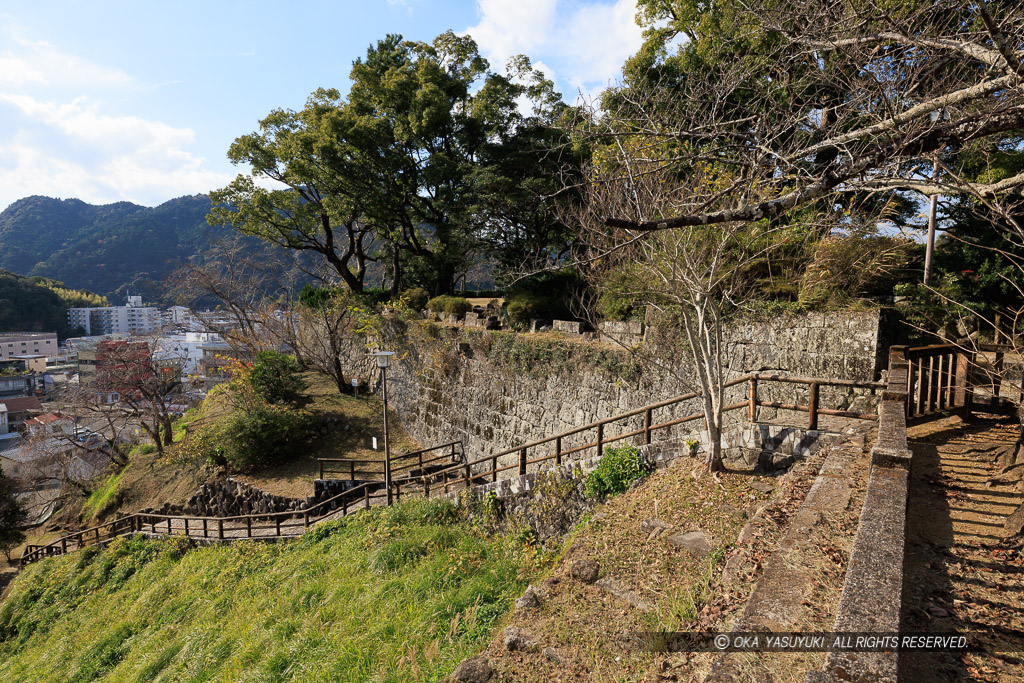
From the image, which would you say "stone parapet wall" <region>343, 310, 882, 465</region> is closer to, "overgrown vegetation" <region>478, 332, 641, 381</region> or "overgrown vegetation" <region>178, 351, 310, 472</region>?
"overgrown vegetation" <region>478, 332, 641, 381</region>

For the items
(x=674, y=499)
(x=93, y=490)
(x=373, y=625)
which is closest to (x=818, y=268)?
(x=674, y=499)

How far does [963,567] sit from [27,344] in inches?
3061

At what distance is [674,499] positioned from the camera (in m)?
Answer: 5.20

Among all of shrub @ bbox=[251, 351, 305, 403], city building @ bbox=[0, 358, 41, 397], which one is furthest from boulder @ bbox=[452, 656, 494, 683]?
→ city building @ bbox=[0, 358, 41, 397]

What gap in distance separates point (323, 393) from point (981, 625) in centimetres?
1873

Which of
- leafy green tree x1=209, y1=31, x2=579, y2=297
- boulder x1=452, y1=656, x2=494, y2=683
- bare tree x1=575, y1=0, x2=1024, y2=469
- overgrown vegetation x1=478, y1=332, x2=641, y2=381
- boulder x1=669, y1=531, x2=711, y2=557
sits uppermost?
leafy green tree x1=209, y1=31, x2=579, y2=297

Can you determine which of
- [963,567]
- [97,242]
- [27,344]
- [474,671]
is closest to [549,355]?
[474,671]

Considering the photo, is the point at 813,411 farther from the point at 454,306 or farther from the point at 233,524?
the point at 233,524

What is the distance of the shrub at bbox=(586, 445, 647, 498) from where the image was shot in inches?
244

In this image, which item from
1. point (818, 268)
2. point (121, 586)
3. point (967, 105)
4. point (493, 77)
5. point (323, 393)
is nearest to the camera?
point (967, 105)

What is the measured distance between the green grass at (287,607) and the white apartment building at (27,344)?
186 feet

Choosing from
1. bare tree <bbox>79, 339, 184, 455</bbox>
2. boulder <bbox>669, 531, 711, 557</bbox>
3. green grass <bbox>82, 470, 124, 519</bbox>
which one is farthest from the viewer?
bare tree <bbox>79, 339, 184, 455</bbox>

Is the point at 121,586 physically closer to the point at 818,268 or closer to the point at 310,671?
the point at 310,671

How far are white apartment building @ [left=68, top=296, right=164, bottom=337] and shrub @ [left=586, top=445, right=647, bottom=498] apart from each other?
225 ft
